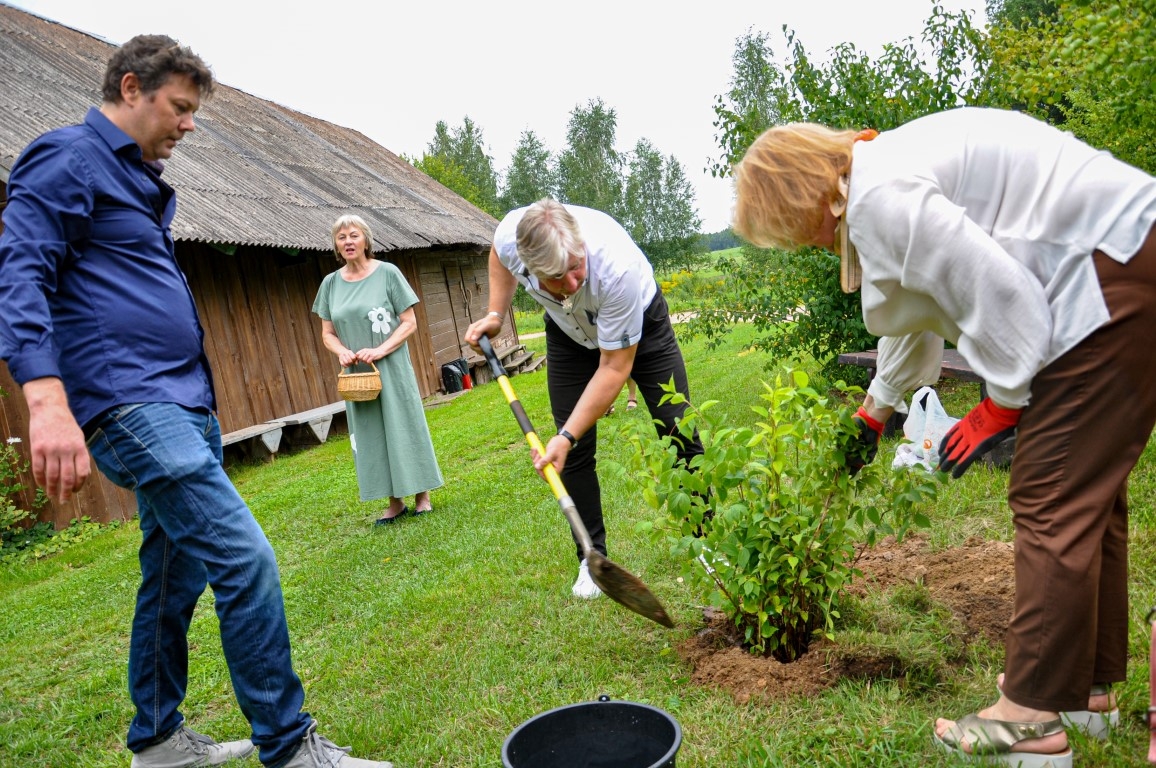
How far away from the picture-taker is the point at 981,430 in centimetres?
226

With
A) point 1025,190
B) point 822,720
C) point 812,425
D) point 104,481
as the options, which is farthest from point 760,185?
point 104,481

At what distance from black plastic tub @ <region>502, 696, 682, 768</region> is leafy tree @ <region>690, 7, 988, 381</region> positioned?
16.5 feet

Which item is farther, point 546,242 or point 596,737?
point 546,242

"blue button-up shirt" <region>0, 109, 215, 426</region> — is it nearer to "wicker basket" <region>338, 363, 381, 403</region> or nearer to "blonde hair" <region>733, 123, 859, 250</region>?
"blonde hair" <region>733, 123, 859, 250</region>

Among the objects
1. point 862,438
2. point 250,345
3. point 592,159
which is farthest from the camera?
point 592,159

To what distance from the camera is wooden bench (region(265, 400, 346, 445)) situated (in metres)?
10.8

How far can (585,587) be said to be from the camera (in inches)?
151

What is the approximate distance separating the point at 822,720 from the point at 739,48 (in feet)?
110

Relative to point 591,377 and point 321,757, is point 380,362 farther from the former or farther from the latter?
point 321,757

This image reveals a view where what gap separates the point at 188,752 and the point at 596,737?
56.5 inches

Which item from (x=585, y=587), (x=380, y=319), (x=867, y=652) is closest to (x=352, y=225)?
(x=380, y=319)

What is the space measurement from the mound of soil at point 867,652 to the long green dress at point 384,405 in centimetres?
308

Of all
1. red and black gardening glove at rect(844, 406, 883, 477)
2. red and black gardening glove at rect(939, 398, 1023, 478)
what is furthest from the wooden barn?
red and black gardening glove at rect(939, 398, 1023, 478)

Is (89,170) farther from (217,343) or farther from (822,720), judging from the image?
(217,343)
